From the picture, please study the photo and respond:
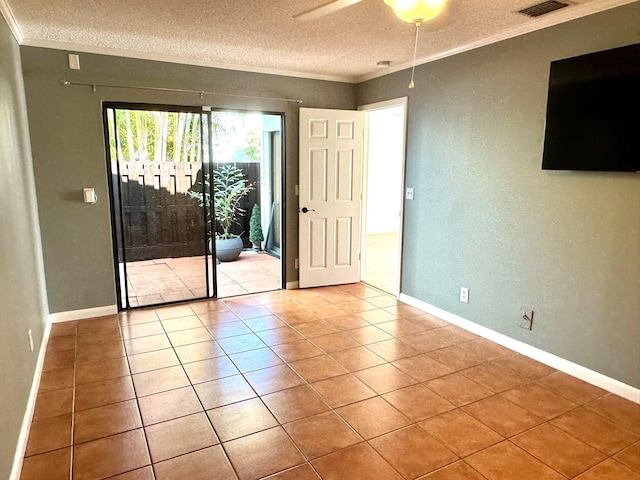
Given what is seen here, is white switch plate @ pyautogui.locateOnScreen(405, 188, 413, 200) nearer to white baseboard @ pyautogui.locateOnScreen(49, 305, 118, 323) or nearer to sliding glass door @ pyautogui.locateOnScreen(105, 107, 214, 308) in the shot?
sliding glass door @ pyautogui.locateOnScreen(105, 107, 214, 308)

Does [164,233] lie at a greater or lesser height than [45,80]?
lesser

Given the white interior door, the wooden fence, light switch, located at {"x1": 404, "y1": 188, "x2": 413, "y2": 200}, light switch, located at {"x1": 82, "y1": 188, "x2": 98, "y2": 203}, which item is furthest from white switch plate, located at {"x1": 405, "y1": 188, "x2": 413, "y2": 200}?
light switch, located at {"x1": 82, "y1": 188, "x2": 98, "y2": 203}

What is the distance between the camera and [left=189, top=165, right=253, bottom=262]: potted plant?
21.3ft

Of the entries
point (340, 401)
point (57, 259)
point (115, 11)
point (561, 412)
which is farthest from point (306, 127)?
point (561, 412)

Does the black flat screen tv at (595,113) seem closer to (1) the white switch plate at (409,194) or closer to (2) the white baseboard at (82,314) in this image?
(1) the white switch plate at (409,194)

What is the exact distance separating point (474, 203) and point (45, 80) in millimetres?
3750

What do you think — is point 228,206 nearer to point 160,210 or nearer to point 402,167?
point 160,210

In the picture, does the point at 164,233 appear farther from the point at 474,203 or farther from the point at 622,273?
the point at 622,273

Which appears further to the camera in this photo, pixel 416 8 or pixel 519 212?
pixel 519 212

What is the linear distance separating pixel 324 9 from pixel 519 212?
201cm

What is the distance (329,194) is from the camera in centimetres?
498

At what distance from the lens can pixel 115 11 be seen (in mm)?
2854

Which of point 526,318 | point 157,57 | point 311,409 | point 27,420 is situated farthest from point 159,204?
point 526,318

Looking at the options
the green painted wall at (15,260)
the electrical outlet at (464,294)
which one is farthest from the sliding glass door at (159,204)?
the electrical outlet at (464,294)
